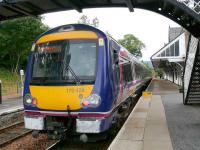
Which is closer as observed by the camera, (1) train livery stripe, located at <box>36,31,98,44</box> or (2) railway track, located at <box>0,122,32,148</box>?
(1) train livery stripe, located at <box>36,31,98,44</box>

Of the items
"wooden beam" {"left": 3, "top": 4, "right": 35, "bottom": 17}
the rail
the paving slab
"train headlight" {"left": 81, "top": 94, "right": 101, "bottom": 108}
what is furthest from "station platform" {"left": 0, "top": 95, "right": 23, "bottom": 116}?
the rail

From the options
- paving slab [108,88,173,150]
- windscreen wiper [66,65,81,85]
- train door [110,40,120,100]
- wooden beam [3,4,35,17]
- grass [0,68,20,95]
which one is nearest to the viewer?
paving slab [108,88,173,150]

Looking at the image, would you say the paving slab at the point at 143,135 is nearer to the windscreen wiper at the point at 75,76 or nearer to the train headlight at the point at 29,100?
the windscreen wiper at the point at 75,76

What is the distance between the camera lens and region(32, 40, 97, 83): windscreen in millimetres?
8328

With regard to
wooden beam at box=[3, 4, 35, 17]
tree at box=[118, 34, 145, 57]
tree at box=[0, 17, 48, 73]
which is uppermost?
tree at box=[118, 34, 145, 57]

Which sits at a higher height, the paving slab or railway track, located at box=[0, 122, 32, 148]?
the paving slab

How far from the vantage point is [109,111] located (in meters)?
8.26

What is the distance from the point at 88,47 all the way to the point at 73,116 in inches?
65.0

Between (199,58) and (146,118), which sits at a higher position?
(199,58)

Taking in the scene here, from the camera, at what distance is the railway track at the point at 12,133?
10627 mm

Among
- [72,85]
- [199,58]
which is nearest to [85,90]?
[72,85]

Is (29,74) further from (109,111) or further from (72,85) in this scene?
(109,111)

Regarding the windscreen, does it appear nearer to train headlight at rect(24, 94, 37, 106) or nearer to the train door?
train headlight at rect(24, 94, 37, 106)

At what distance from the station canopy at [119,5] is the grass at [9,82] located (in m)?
19.7
